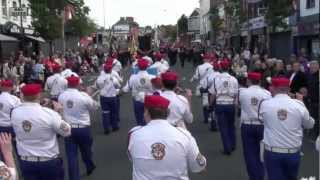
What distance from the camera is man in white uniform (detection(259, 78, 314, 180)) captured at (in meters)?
7.88

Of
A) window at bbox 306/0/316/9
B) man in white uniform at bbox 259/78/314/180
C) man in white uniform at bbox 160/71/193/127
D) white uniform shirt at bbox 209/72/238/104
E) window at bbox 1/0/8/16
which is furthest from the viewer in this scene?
window at bbox 1/0/8/16

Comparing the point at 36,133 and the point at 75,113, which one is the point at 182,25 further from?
the point at 36,133

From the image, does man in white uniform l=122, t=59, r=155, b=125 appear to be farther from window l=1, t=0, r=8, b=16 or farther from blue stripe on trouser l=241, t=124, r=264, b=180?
window l=1, t=0, r=8, b=16

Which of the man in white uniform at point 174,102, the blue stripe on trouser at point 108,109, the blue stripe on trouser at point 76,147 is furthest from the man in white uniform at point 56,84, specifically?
the man in white uniform at point 174,102

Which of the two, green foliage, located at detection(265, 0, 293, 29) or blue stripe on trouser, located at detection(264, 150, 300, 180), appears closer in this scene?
blue stripe on trouser, located at detection(264, 150, 300, 180)

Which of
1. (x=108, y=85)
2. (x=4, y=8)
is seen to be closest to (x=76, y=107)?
(x=108, y=85)

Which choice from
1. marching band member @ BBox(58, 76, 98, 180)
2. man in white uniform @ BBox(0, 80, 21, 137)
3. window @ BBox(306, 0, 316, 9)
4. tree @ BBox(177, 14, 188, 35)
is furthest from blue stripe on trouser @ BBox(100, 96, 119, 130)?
tree @ BBox(177, 14, 188, 35)

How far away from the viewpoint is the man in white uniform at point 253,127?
10125 millimetres

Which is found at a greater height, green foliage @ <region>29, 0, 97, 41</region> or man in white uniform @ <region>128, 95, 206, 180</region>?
green foliage @ <region>29, 0, 97, 41</region>

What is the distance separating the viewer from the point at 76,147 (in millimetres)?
10859

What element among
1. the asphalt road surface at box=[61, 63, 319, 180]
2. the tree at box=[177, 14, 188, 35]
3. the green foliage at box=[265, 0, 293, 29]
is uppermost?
the tree at box=[177, 14, 188, 35]

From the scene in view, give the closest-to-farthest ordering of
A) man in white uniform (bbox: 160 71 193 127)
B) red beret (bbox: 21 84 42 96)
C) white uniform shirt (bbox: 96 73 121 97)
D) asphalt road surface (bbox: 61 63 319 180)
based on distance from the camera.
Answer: red beret (bbox: 21 84 42 96) < man in white uniform (bbox: 160 71 193 127) < asphalt road surface (bbox: 61 63 319 180) < white uniform shirt (bbox: 96 73 121 97)

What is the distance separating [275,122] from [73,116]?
158 inches

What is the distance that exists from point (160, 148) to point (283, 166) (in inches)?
120
